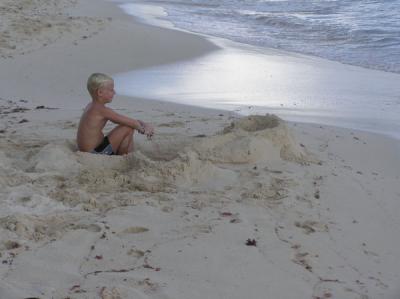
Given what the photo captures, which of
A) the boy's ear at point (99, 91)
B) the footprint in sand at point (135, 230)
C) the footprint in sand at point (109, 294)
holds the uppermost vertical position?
the boy's ear at point (99, 91)

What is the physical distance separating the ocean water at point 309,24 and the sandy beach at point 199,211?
5145 millimetres

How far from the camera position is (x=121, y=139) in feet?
14.2

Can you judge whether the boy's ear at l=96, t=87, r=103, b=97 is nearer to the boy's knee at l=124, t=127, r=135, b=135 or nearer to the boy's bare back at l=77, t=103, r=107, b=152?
the boy's bare back at l=77, t=103, r=107, b=152

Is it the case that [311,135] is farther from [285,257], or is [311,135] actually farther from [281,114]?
[285,257]

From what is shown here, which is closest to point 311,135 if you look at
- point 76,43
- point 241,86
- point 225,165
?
point 225,165

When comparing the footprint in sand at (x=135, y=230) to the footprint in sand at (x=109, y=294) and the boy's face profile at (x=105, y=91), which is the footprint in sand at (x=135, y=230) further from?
the boy's face profile at (x=105, y=91)

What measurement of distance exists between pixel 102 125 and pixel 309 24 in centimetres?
1031

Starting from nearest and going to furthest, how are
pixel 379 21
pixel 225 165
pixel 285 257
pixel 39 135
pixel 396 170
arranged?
pixel 285 257 < pixel 225 165 < pixel 396 170 < pixel 39 135 < pixel 379 21

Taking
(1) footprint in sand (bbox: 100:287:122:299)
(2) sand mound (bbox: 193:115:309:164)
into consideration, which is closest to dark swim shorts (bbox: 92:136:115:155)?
(2) sand mound (bbox: 193:115:309:164)

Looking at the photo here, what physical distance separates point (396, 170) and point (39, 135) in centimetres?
288

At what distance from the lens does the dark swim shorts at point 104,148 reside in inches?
169

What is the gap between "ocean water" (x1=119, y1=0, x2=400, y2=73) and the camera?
1068 centimetres

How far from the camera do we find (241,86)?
24.4ft

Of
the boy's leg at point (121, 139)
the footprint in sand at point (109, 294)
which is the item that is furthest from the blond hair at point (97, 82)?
the footprint in sand at point (109, 294)
